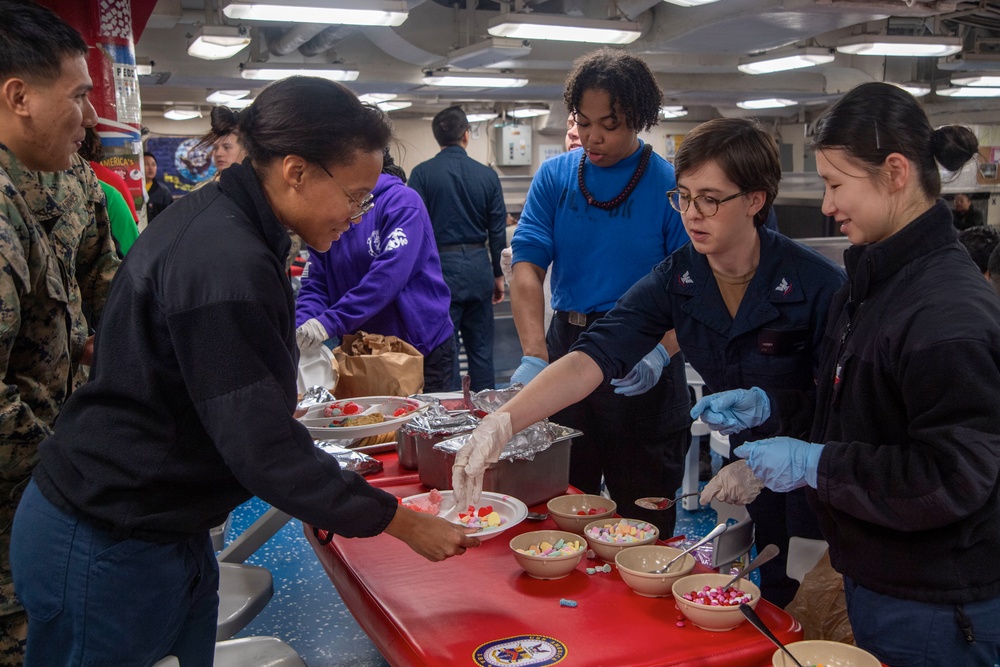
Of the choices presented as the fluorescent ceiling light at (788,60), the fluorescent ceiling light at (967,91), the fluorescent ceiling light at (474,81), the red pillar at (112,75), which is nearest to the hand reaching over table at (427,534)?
the red pillar at (112,75)

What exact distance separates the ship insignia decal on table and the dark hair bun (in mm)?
1075

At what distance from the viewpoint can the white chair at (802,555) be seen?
1.97m

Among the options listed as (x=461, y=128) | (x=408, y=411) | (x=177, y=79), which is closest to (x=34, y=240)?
(x=408, y=411)

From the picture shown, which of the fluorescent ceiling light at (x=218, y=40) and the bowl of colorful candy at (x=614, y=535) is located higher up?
the fluorescent ceiling light at (x=218, y=40)

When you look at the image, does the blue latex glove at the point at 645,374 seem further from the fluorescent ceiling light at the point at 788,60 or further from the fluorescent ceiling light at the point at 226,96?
the fluorescent ceiling light at the point at 226,96

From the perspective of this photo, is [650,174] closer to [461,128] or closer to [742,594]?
[742,594]

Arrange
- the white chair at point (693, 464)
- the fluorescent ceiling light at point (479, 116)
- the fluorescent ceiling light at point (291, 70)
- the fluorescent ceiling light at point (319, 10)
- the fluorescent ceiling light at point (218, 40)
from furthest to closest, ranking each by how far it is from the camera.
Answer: the fluorescent ceiling light at point (479, 116)
the fluorescent ceiling light at point (291, 70)
the fluorescent ceiling light at point (218, 40)
the fluorescent ceiling light at point (319, 10)
the white chair at point (693, 464)

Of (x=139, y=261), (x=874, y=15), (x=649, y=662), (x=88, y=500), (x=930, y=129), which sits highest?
(x=874, y=15)

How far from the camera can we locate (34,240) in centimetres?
188

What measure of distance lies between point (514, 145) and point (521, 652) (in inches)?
573

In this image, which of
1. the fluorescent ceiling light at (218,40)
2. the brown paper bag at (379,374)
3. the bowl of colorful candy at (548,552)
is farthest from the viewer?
the fluorescent ceiling light at (218,40)

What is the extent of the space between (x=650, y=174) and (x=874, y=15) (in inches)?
203

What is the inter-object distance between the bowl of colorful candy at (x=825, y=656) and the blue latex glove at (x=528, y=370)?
4.15 ft

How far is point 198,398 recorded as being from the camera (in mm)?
1237
